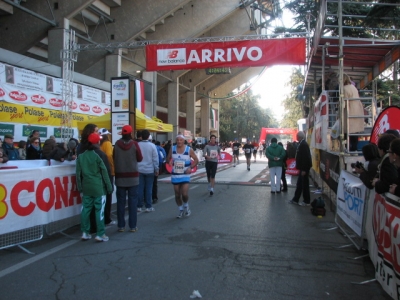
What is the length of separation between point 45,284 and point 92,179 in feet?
6.39

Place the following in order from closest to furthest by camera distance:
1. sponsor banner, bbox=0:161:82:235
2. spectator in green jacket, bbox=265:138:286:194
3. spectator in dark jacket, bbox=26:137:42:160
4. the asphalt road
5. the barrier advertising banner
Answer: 1. the asphalt road
2. sponsor banner, bbox=0:161:82:235
3. spectator in dark jacket, bbox=26:137:42:160
4. spectator in green jacket, bbox=265:138:286:194
5. the barrier advertising banner

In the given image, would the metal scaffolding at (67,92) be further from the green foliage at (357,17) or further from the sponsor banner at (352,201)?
the sponsor banner at (352,201)

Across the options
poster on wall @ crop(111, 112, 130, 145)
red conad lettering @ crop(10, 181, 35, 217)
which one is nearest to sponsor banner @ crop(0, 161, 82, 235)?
red conad lettering @ crop(10, 181, 35, 217)

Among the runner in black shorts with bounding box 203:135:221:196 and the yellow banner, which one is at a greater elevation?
the yellow banner

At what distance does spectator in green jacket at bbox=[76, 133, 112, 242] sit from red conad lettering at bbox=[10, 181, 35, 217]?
731 mm

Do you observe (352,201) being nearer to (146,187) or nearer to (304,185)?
(304,185)

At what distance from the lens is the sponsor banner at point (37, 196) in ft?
17.3

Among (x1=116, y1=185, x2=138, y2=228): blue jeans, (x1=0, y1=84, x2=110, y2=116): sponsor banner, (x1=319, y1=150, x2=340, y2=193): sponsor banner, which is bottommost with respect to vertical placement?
(x1=116, y1=185, x2=138, y2=228): blue jeans

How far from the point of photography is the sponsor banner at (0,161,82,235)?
527cm

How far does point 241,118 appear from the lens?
71938mm

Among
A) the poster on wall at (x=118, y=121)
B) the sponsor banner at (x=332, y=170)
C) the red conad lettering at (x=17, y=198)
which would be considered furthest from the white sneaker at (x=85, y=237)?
the poster on wall at (x=118, y=121)

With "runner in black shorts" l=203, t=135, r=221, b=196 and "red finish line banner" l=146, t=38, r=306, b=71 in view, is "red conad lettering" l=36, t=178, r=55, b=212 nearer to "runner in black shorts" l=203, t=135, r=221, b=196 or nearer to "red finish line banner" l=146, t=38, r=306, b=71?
"runner in black shorts" l=203, t=135, r=221, b=196

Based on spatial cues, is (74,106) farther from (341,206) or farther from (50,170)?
(341,206)

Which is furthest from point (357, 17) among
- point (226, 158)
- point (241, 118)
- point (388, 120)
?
point (241, 118)
